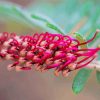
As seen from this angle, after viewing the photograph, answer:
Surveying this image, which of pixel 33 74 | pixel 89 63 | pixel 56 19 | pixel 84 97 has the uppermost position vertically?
pixel 33 74

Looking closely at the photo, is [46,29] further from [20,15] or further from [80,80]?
[80,80]

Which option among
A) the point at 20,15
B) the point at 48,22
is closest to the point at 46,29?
the point at 20,15

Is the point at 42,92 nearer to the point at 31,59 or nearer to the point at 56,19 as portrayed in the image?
the point at 56,19

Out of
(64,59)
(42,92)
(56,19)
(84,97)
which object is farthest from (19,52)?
(42,92)

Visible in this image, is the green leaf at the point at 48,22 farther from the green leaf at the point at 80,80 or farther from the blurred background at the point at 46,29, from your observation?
the green leaf at the point at 80,80

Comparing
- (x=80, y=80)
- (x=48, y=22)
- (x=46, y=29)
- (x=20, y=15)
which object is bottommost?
(x=80, y=80)

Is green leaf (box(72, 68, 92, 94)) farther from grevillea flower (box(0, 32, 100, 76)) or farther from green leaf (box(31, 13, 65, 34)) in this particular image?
green leaf (box(31, 13, 65, 34))
